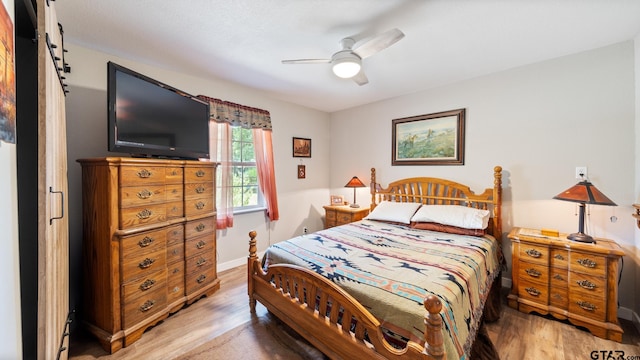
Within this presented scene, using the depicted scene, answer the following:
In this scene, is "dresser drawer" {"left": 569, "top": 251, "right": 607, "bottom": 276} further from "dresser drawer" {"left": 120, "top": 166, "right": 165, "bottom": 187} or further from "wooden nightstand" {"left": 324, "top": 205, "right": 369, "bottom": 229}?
"dresser drawer" {"left": 120, "top": 166, "right": 165, "bottom": 187}

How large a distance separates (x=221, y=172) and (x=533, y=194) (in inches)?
140

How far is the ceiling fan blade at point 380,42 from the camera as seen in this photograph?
63.0 inches

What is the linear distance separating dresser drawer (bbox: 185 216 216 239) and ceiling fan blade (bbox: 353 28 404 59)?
213cm

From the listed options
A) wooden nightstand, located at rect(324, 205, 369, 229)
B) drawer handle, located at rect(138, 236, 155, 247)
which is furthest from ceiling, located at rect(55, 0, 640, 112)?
wooden nightstand, located at rect(324, 205, 369, 229)

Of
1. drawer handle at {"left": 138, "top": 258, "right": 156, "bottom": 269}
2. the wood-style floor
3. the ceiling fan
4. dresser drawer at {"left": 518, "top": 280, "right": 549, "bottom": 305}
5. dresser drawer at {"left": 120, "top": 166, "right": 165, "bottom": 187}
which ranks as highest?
the ceiling fan

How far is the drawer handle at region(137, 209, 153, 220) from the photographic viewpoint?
6.27 ft

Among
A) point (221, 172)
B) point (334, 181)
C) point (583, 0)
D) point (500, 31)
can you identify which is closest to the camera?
point (583, 0)

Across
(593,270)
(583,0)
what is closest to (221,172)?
(583,0)

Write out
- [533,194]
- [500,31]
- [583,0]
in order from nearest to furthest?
[583,0], [500,31], [533,194]

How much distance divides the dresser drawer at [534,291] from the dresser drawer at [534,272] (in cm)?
4

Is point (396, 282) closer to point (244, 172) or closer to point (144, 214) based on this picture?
point (144, 214)

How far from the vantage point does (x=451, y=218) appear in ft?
8.64

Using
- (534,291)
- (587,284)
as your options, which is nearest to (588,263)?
(587,284)

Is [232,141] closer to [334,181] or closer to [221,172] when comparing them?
[221,172]
